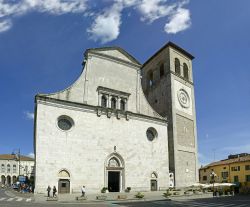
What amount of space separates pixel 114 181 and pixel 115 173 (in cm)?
94

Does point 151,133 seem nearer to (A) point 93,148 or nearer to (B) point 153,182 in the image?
(B) point 153,182

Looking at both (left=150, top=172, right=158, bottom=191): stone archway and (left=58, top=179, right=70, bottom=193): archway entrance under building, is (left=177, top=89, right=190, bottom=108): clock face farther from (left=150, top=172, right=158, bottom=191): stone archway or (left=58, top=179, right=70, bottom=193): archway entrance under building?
(left=58, top=179, right=70, bottom=193): archway entrance under building

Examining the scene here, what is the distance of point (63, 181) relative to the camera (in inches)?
1182

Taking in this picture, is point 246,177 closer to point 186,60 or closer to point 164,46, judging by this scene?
point 186,60

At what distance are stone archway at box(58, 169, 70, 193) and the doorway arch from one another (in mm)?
4947

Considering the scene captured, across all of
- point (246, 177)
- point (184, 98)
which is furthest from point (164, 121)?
point (246, 177)

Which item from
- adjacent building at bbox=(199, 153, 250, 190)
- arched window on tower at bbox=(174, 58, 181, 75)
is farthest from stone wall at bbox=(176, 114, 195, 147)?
adjacent building at bbox=(199, 153, 250, 190)

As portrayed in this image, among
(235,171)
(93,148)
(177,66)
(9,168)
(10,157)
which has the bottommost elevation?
(9,168)

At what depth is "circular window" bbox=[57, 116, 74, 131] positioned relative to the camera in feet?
103

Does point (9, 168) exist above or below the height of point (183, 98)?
below

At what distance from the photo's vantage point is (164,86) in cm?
4406

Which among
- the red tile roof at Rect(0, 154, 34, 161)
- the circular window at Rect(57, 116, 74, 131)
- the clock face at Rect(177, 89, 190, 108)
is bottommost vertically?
the red tile roof at Rect(0, 154, 34, 161)

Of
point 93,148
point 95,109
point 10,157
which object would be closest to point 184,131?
point 95,109

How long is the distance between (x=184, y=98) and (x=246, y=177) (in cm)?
2591
